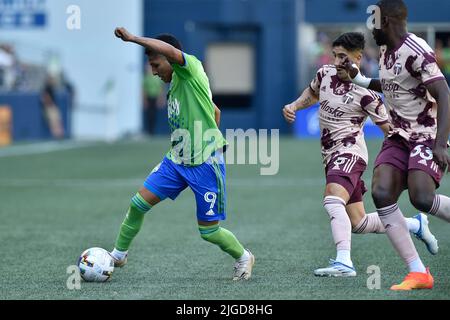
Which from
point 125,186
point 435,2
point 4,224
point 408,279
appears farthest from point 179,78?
point 435,2

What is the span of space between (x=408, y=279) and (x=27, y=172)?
13.7 m

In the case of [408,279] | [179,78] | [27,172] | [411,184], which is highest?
[179,78]

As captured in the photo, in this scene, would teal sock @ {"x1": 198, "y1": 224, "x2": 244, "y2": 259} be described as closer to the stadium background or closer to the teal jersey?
the stadium background

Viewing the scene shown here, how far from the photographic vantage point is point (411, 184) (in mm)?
7473

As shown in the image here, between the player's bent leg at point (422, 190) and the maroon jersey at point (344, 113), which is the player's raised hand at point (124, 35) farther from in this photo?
the player's bent leg at point (422, 190)

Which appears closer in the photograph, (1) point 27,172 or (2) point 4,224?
(2) point 4,224

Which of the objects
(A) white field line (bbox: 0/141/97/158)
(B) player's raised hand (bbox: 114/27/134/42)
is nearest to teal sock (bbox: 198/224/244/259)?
(B) player's raised hand (bbox: 114/27/134/42)

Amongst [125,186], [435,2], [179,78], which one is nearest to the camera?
[179,78]

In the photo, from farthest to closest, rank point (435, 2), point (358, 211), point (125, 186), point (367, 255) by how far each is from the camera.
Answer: point (435, 2) → point (125, 186) → point (367, 255) → point (358, 211)

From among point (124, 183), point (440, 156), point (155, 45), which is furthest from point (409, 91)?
point (124, 183)

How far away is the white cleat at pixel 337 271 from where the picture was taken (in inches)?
318

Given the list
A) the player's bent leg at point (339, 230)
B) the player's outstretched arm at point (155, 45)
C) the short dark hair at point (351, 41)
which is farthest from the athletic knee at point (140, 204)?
the short dark hair at point (351, 41)

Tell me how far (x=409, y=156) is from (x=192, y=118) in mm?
1653
